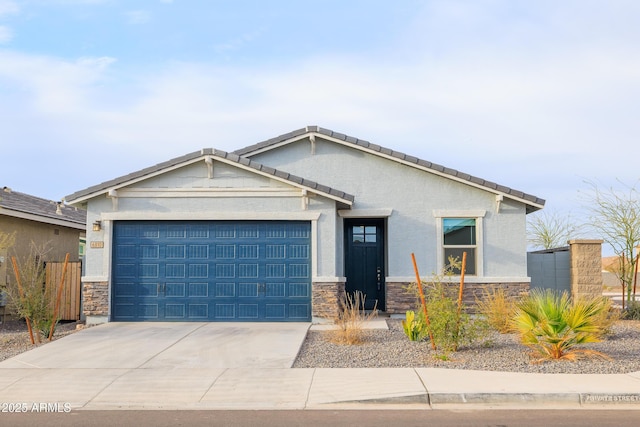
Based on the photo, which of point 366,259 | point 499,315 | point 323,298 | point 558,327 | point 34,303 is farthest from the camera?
point 366,259

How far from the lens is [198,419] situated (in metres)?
8.22

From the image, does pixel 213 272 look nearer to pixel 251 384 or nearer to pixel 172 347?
pixel 172 347

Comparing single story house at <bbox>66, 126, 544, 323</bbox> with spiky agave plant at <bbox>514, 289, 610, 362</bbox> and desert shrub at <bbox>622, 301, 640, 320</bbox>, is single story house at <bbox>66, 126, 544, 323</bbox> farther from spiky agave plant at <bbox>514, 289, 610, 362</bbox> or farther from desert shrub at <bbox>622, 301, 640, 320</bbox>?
desert shrub at <bbox>622, 301, 640, 320</bbox>

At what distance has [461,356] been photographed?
11820 mm

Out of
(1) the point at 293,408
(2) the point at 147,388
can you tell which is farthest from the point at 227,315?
(1) the point at 293,408

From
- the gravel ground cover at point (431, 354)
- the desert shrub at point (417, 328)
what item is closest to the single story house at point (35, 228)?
the gravel ground cover at point (431, 354)

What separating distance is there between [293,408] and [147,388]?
248 cm

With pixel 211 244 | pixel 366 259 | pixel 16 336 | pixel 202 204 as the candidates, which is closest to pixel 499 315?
pixel 366 259

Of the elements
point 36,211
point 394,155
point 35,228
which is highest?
point 394,155

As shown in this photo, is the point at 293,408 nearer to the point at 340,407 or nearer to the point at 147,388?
the point at 340,407

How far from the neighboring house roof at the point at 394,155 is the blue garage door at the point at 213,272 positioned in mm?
3032

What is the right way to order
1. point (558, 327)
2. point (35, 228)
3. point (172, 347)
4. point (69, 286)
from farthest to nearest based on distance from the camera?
point (35, 228), point (69, 286), point (172, 347), point (558, 327)

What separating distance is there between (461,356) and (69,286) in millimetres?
10985

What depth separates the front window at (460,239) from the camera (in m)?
17.9
